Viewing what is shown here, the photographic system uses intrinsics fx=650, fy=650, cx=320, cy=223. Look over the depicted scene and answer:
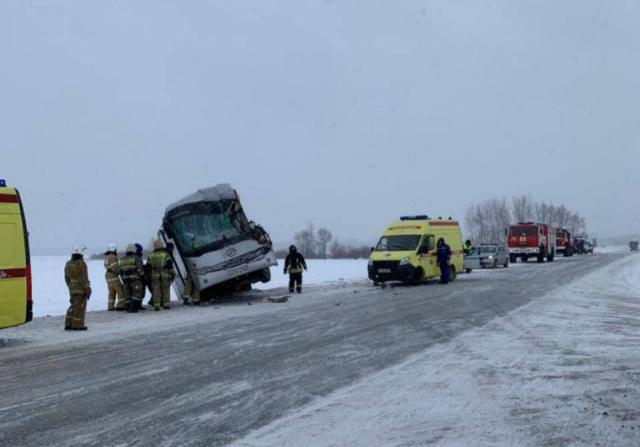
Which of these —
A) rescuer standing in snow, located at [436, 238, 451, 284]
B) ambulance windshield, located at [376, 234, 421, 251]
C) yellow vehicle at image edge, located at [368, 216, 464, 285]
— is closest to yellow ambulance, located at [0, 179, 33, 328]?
yellow vehicle at image edge, located at [368, 216, 464, 285]

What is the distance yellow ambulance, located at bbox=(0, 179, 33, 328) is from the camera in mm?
11055

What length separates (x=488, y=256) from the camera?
39.4 m

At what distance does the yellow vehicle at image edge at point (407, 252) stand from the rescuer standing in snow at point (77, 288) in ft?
41.0

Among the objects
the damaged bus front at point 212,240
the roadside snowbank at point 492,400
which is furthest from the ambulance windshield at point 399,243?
the roadside snowbank at point 492,400

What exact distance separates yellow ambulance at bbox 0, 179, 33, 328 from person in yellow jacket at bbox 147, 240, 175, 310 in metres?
5.94

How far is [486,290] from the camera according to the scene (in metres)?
20.6

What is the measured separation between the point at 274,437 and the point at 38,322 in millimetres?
11506

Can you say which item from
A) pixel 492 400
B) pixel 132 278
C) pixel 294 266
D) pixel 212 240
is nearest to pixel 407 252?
pixel 294 266

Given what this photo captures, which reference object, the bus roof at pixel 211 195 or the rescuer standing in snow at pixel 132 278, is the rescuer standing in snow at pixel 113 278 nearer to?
the rescuer standing in snow at pixel 132 278

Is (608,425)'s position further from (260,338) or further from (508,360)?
(260,338)

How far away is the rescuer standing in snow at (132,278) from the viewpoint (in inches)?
665

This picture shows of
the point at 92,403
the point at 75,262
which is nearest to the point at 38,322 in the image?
the point at 75,262

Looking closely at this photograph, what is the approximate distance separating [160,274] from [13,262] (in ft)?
21.4

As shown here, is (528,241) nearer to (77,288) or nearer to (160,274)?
(160,274)
